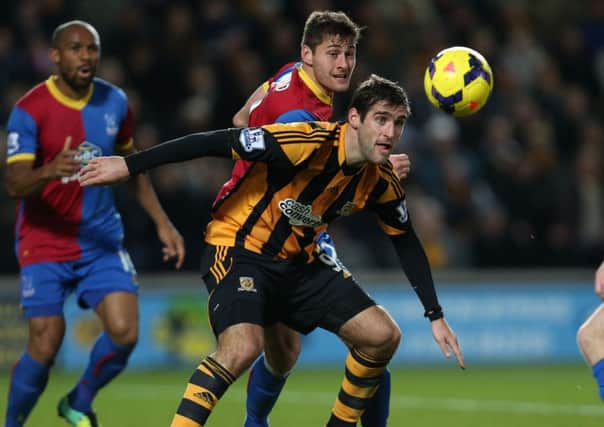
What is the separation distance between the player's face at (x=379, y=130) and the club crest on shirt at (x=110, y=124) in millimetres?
2008

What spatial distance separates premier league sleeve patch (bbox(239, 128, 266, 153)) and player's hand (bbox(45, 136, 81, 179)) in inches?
47.3

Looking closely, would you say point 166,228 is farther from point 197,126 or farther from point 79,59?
point 197,126

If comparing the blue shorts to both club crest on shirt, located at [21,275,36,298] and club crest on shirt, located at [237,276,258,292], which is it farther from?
club crest on shirt, located at [237,276,258,292]

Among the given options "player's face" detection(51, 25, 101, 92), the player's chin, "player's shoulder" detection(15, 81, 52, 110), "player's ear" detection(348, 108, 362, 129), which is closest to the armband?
"player's ear" detection(348, 108, 362, 129)

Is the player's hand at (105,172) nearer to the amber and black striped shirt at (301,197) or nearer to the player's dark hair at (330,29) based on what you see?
the amber and black striped shirt at (301,197)

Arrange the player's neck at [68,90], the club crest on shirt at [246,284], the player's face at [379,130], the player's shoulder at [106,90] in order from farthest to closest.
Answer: the player's shoulder at [106,90] → the player's neck at [68,90] → the club crest on shirt at [246,284] → the player's face at [379,130]

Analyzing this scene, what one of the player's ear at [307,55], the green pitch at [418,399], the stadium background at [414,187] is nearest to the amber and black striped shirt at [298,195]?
the player's ear at [307,55]

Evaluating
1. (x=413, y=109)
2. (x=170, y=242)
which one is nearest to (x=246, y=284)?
(x=170, y=242)

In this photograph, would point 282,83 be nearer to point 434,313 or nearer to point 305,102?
point 305,102

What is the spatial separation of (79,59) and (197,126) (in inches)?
207

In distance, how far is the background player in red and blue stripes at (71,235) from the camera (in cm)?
696

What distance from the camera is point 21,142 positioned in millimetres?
6902

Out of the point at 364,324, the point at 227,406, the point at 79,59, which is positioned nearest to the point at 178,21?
the point at 227,406

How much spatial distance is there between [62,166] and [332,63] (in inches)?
59.1
